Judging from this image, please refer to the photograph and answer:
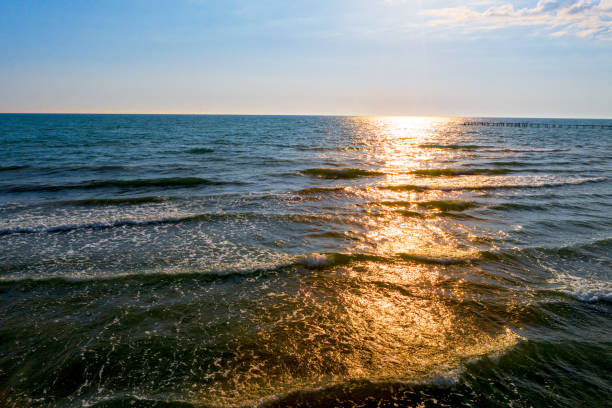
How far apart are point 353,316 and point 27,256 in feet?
29.6

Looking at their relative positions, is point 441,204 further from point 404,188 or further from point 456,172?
point 456,172

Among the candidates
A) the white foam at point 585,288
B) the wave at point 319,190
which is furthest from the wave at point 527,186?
the white foam at point 585,288

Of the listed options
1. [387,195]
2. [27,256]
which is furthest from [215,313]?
[387,195]

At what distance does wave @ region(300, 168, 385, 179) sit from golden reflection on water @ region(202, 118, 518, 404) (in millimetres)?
13738

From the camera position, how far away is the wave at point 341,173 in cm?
2241

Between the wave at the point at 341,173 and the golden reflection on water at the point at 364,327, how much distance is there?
13738mm

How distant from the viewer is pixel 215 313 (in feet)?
20.0

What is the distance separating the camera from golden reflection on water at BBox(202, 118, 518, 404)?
14.8 ft

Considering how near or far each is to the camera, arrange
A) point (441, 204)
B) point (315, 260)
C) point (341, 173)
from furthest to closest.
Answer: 1. point (341, 173)
2. point (441, 204)
3. point (315, 260)

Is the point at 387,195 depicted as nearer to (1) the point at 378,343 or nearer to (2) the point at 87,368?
(1) the point at 378,343

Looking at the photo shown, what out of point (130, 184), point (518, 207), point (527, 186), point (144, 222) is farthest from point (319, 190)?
point (527, 186)

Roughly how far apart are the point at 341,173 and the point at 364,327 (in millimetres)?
18361

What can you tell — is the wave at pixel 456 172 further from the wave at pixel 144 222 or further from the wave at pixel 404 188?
the wave at pixel 144 222

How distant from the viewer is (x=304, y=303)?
251 inches
